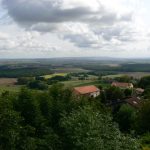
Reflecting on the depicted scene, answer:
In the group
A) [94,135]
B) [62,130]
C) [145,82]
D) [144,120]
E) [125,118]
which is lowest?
[125,118]

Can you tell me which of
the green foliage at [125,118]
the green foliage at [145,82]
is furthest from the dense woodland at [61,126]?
the green foliage at [145,82]

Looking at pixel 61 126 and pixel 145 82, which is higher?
pixel 61 126

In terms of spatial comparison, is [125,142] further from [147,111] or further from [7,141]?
[147,111]

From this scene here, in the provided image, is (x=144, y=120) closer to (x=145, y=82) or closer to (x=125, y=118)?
(x=125, y=118)

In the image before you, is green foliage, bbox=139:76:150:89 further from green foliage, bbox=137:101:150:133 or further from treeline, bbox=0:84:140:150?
treeline, bbox=0:84:140:150

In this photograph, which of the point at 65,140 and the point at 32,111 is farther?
the point at 32,111

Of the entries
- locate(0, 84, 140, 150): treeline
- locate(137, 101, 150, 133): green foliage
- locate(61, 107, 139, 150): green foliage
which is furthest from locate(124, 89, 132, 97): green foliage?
locate(61, 107, 139, 150): green foliage

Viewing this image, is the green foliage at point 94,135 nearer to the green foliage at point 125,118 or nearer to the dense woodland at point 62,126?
the dense woodland at point 62,126

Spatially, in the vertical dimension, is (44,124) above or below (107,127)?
below

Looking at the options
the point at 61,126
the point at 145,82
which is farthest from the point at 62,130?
the point at 145,82

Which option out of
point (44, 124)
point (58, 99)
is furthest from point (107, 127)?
point (58, 99)

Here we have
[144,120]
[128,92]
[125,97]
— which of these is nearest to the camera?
[144,120]
